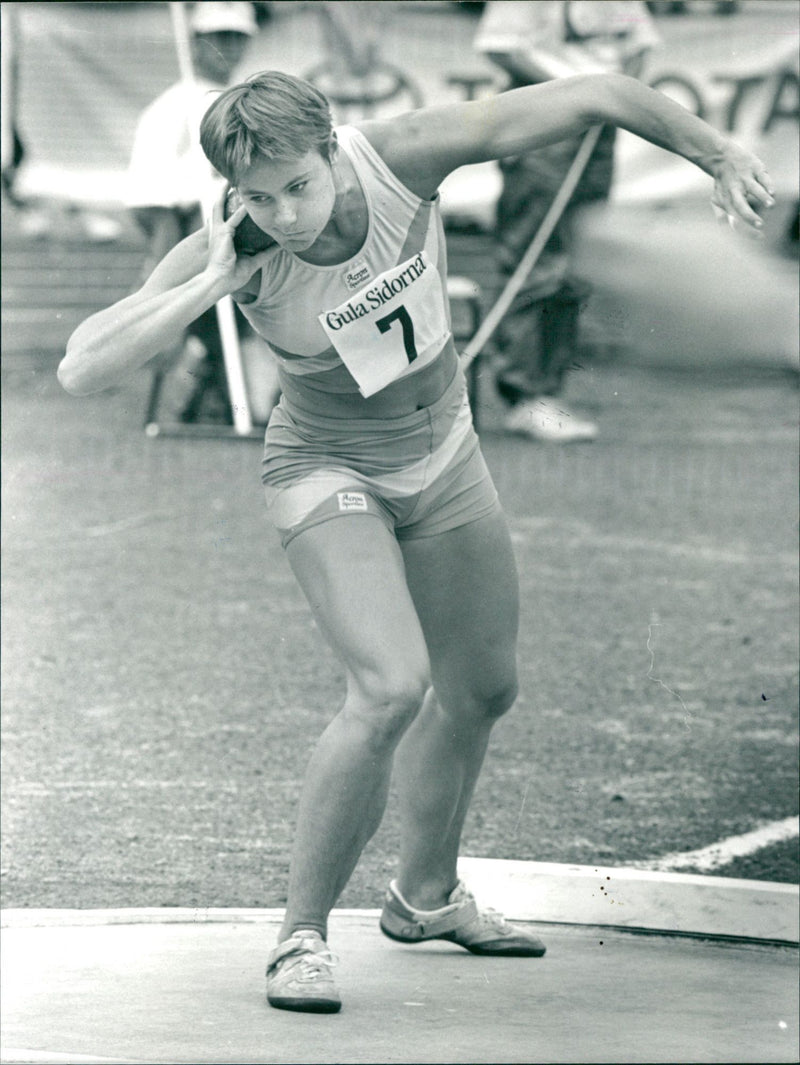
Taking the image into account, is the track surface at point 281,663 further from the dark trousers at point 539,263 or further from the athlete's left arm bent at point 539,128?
the athlete's left arm bent at point 539,128

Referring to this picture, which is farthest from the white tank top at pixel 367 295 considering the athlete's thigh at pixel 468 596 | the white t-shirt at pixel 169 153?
the white t-shirt at pixel 169 153

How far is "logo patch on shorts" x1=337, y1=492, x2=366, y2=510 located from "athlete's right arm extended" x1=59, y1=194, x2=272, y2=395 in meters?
0.46

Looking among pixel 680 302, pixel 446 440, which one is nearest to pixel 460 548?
pixel 446 440

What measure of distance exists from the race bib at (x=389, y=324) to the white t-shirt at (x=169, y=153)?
4119 millimetres

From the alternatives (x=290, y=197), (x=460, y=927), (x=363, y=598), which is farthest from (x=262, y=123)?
(x=460, y=927)

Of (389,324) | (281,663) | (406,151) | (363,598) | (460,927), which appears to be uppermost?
(406,151)

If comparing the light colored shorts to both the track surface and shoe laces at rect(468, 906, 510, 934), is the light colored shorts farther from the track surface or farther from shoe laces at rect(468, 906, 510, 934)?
the track surface

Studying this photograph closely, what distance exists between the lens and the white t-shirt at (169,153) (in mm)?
8766

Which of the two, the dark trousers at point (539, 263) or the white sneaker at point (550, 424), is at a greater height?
the dark trousers at point (539, 263)

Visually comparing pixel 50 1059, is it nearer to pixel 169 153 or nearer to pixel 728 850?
pixel 728 850

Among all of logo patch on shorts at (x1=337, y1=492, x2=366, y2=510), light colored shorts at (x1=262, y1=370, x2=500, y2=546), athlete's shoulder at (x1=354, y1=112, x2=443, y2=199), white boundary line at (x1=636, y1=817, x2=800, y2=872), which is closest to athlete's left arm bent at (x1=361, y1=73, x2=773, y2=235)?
athlete's shoulder at (x1=354, y1=112, x2=443, y2=199)

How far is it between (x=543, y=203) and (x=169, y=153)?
2116 mm

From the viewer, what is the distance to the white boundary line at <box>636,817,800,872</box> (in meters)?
5.15

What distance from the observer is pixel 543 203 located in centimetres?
1084
